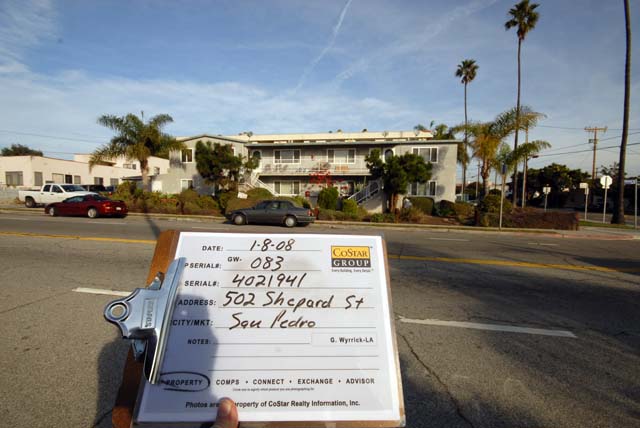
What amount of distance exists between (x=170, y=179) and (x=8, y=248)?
79.5 ft

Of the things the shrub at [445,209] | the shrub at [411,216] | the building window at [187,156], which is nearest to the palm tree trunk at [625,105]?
the shrub at [445,209]

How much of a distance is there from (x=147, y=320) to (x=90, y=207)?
2074 cm

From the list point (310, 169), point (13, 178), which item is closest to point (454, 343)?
point (310, 169)

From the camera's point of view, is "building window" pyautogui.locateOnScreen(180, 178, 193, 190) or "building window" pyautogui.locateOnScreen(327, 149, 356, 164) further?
"building window" pyautogui.locateOnScreen(180, 178, 193, 190)

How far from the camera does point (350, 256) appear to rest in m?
1.95

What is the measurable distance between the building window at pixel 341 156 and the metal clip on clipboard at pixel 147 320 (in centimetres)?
2907

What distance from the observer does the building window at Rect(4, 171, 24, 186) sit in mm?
36213

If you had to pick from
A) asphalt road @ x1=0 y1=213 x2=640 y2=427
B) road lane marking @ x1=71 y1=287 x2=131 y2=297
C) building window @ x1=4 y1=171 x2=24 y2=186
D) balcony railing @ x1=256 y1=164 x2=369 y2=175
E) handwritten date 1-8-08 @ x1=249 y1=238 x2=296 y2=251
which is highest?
balcony railing @ x1=256 y1=164 x2=369 y2=175

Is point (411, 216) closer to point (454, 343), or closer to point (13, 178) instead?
point (454, 343)

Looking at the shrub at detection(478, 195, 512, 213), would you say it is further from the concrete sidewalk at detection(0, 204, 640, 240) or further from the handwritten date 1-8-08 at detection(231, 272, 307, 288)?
the handwritten date 1-8-08 at detection(231, 272, 307, 288)

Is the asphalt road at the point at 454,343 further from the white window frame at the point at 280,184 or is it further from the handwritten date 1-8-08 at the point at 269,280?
the white window frame at the point at 280,184

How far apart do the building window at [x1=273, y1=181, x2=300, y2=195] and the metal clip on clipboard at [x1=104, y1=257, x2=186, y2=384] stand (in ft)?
99.5

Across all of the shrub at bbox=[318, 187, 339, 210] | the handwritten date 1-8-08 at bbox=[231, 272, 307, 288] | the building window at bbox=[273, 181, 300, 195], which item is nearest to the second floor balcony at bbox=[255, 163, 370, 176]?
the building window at bbox=[273, 181, 300, 195]

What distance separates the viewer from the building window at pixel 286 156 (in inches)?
1231
